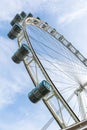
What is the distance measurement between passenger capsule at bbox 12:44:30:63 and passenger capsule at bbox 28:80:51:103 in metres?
4.11

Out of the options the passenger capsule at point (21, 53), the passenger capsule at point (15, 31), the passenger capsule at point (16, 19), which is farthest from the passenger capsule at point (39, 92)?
the passenger capsule at point (16, 19)

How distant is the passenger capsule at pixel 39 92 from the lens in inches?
770

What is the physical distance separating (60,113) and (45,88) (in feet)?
5.40

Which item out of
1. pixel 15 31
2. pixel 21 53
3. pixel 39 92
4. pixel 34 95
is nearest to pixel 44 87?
pixel 39 92

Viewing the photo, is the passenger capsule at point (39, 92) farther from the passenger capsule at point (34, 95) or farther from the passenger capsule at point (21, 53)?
the passenger capsule at point (21, 53)

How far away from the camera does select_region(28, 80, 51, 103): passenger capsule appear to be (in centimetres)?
1956

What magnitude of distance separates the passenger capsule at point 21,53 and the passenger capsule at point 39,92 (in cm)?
411

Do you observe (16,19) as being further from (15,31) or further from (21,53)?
(21,53)

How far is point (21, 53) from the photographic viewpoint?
23828 mm

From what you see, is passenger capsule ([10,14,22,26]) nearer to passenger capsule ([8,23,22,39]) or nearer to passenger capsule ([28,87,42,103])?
passenger capsule ([8,23,22,39])

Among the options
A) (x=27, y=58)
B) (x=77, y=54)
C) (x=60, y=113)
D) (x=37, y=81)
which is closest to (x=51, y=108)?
(x=60, y=113)

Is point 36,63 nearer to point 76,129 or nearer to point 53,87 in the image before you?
point 53,87

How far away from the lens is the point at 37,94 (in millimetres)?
19781

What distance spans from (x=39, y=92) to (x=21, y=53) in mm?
4783
